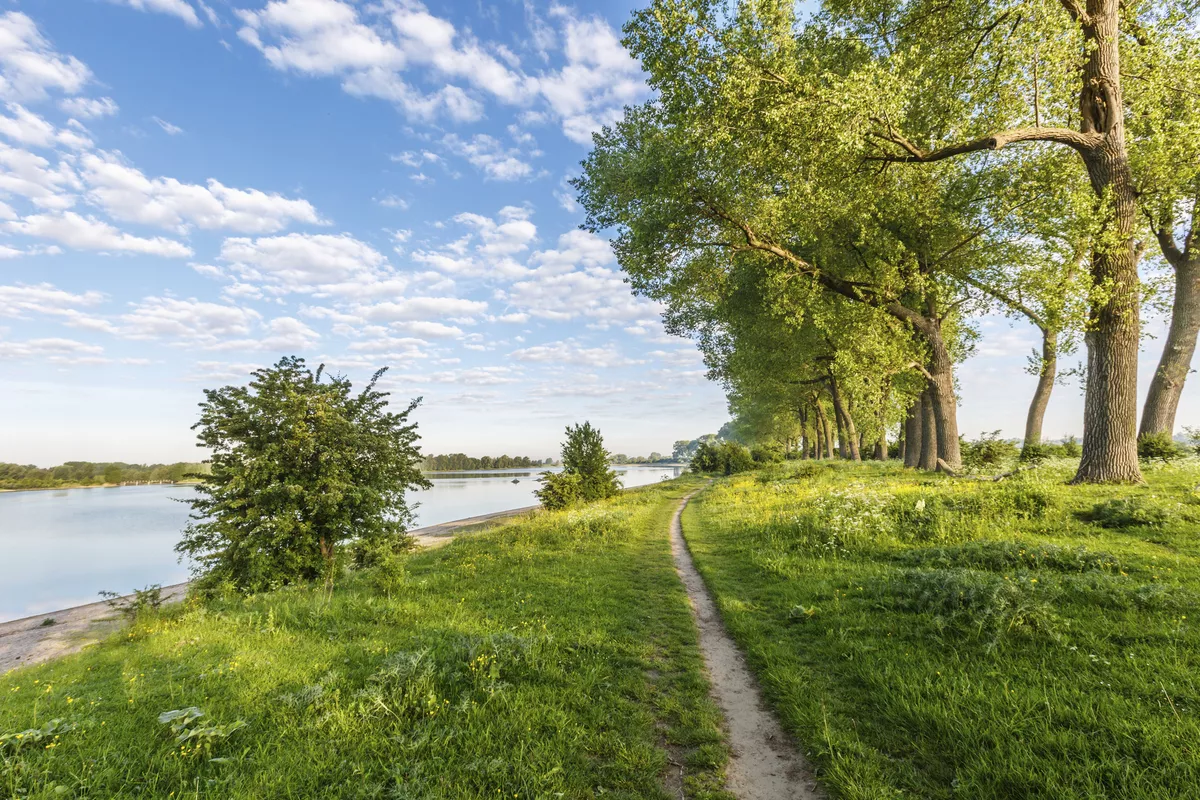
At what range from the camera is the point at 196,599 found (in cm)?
1040

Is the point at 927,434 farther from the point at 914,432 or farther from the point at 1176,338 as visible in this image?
the point at 1176,338

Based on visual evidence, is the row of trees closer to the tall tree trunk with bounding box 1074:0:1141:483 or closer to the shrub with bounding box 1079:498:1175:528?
the tall tree trunk with bounding box 1074:0:1141:483

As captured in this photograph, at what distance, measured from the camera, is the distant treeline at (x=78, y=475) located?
77375mm

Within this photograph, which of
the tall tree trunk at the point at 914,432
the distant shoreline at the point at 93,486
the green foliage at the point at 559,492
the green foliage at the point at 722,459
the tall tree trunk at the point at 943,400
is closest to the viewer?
the tall tree trunk at the point at 943,400

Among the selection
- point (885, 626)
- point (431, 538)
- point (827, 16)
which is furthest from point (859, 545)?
point (431, 538)

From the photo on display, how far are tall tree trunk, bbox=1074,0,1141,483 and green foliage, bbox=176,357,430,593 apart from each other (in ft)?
60.7

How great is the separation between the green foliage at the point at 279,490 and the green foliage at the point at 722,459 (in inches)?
1655

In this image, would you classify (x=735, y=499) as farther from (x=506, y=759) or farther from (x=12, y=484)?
(x=12, y=484)

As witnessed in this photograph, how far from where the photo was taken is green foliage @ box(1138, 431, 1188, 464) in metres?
15.5

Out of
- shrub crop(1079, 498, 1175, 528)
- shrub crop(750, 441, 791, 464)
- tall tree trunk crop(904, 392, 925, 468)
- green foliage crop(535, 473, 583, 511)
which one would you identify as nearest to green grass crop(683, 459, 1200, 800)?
shrub crop(1079, 498, 1175, 528)

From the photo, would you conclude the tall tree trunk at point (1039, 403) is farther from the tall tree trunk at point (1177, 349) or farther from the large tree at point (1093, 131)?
the large tree at point (1093, 131)

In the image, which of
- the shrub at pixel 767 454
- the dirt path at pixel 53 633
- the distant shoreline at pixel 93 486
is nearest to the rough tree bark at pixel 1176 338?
the dirt path at pixel 53 633

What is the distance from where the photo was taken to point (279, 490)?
11.2m

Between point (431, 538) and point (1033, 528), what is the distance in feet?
85.0
